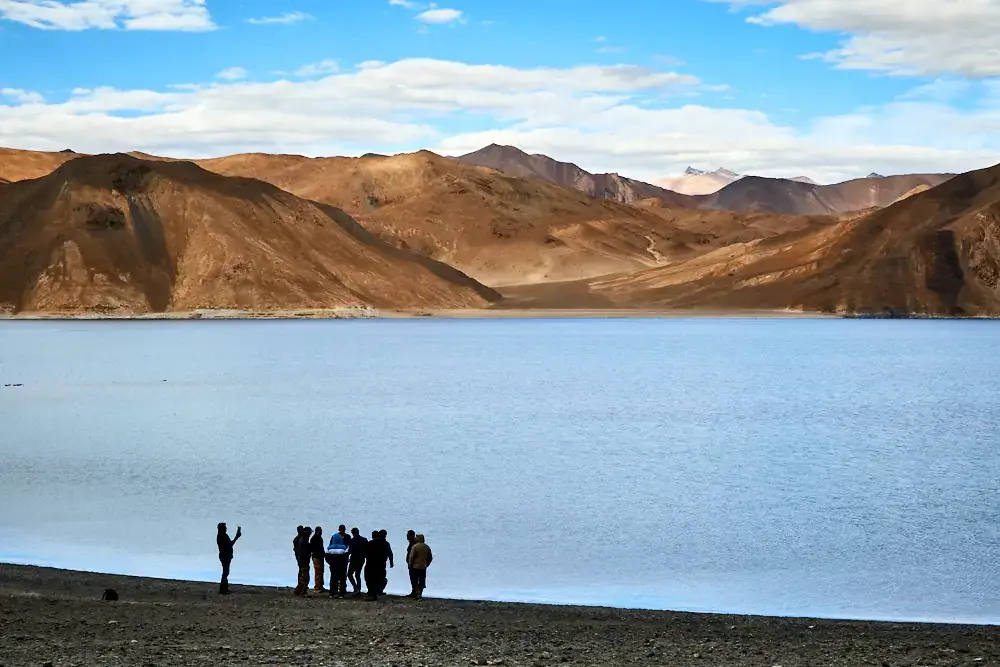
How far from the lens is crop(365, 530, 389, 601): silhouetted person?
907 inches

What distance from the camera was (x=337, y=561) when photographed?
23.5 meters

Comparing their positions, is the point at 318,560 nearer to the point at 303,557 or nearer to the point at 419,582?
the point at 303,557

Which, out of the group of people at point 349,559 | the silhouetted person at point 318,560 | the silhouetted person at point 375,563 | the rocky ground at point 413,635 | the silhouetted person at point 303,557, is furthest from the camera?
the silhouetted person at point 318,560

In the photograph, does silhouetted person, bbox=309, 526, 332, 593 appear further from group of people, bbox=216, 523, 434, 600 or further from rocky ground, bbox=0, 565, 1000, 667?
rocky ground, bbox=0, 565, 1000, 667

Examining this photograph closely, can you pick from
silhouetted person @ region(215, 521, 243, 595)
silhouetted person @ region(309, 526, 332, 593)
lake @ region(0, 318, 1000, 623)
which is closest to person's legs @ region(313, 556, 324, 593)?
silhouetted person @ region(309, 526, 332, 593)

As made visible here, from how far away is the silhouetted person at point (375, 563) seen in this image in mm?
23047

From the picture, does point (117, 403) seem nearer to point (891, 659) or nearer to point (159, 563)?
point (159, 563)

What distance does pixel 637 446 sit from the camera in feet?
173

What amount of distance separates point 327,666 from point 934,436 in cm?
4390

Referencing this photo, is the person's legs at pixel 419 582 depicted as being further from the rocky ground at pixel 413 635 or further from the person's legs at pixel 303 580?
the person's legs at pixel 303 580

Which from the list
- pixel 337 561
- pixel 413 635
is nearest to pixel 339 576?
pixel 337 561

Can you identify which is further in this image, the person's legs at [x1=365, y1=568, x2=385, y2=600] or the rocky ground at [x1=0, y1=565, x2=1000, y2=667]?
the person's legs at [x1=365, y1=568, x2=385, y2=600]

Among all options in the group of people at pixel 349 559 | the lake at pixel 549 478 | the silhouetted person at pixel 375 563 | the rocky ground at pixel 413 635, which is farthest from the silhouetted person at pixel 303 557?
the lake at pixel 549 478

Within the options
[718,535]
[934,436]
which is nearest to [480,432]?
[934,436]
